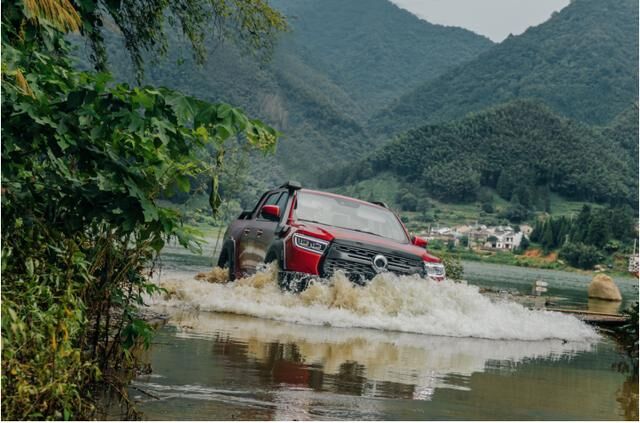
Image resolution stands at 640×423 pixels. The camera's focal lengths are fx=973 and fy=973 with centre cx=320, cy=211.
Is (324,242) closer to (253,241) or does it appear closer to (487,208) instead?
(253,241)

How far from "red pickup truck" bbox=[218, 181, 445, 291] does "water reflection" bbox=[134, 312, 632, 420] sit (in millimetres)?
1755

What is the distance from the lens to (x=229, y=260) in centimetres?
1602

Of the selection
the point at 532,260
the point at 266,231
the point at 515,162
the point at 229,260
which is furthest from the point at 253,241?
the point at 515,162

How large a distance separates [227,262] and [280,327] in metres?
5.40

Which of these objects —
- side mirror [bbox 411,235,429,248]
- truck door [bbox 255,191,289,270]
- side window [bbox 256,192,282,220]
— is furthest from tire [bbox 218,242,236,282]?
side mirror [bbox 411,235,429,248]

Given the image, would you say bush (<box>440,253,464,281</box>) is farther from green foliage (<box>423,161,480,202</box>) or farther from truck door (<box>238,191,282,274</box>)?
green foliage (<box>423,161,480,202</box>)

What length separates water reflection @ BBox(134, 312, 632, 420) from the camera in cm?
601

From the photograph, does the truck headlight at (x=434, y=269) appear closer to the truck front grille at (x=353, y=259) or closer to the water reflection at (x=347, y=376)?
the truck front grille at (x=353, y=259)

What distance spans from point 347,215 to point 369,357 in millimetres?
5775

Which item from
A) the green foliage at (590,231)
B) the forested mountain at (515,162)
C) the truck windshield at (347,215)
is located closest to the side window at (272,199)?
the truck windshield at (347,215)

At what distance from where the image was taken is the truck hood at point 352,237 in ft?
42.9

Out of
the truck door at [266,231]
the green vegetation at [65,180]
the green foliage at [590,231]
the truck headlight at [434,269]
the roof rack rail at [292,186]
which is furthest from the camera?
the green foliage at [590,231]

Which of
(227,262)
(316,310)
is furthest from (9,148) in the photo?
(227,262)

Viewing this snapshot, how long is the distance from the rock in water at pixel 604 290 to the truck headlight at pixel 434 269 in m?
24.9
